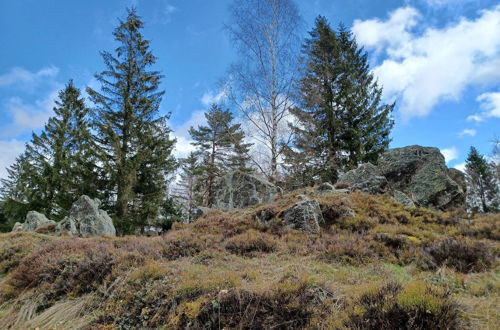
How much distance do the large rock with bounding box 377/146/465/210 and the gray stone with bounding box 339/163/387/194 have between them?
31cm

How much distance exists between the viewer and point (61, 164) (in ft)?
51.8

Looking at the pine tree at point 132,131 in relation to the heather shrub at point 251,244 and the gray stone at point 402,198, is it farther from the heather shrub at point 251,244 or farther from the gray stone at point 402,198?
the gray stone at point 402,198

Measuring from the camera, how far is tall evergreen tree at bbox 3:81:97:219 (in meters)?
14.4

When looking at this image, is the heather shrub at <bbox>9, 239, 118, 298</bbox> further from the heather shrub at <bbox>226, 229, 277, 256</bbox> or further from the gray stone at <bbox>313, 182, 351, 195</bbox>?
the gray stone at <bbox>313, 182, 351, 195</bbox>

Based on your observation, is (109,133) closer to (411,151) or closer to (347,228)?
(347,228)

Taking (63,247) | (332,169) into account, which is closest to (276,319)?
(63,247)

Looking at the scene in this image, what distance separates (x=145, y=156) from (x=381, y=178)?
12.4 metres

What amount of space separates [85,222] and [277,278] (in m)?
9.27

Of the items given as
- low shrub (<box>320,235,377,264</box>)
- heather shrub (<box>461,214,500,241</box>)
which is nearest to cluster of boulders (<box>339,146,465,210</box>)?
heather shrub (<box>461,214,500,241</box>)

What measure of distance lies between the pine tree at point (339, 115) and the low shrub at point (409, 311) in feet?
39.7

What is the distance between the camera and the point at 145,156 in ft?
50.6

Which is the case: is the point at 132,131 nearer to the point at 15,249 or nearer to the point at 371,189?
the point at 15,249

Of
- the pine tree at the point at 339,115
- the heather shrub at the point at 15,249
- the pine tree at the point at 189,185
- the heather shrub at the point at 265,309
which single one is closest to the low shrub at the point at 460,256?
the heather shrub at the point at 265,309

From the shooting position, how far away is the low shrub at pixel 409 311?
230 cm
